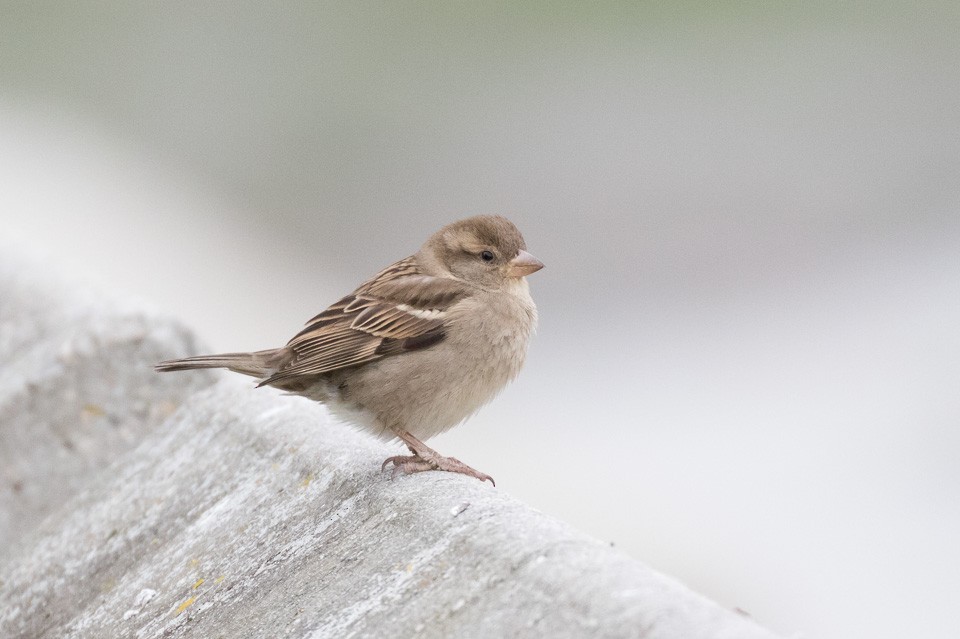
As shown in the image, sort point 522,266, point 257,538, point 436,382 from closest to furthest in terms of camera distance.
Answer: point 257,538
point 436,382
point 522,266

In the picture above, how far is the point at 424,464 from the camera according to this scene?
3613 millimetres

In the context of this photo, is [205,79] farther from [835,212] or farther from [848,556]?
[848,556]

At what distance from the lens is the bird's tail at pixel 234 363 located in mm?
4012

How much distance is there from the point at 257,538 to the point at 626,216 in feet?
38.8

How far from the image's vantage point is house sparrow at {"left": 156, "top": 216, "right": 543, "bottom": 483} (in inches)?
166

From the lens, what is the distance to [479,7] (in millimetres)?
19891

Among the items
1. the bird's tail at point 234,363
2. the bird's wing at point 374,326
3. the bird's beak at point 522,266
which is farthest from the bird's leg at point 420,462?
the bird's beak at point 522,266

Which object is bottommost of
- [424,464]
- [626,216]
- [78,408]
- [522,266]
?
[626,216]

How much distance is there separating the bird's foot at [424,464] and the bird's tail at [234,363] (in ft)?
1.71

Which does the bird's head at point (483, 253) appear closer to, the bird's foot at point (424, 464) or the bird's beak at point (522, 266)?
the bird's beak at point (522, 266)

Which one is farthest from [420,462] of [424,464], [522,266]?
[522,266]

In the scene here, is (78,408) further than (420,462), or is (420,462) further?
(78,408)

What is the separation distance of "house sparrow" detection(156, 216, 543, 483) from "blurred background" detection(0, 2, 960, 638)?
491 millimetres

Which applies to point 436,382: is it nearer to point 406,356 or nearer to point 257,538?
point 406,356
